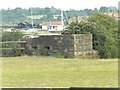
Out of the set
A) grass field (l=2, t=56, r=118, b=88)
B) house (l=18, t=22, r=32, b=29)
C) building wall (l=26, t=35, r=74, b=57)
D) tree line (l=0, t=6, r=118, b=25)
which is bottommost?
grass field (l=2, t=56, r=118, b=88)

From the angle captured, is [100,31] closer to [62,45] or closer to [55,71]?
[62,45]

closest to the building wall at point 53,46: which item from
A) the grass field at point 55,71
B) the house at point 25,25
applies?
the grass field at point 55,71

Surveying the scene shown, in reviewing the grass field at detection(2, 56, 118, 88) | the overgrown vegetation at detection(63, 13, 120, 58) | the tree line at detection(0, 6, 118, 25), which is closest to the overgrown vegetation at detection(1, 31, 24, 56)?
the grass field at detection(2, 56, 118, 88)

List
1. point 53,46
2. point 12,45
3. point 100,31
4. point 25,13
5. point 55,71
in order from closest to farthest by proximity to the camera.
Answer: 1. point 25,13
2. point 55,71
3. point 12,45
4. point 100,31
5. point 53,46

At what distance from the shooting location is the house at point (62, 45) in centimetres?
276

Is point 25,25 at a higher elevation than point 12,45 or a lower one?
higher

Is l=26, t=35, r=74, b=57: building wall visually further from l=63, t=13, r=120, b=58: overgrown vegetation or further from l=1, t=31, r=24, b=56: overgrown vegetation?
l=63, t=13, r=120, b=58: overgrown vegetation

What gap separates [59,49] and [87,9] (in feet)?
4.23

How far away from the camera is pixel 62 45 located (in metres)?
3.02

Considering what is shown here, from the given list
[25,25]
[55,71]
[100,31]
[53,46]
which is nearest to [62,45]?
[53,46]

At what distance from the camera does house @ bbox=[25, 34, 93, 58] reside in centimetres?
276

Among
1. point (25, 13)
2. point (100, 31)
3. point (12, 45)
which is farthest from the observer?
point (100, 31)

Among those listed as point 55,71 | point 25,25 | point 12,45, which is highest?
point 25,25

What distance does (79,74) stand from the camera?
2.07 m
